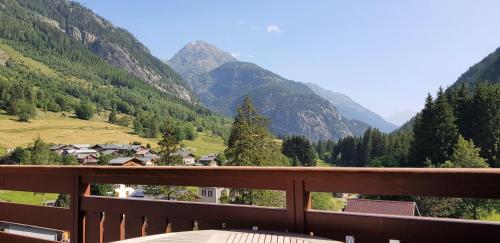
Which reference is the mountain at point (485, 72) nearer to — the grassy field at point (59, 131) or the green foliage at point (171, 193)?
the grassy field at point (59, 131)

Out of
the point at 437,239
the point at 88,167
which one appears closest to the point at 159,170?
the point at 88,167

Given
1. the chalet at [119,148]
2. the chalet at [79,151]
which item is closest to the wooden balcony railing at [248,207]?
the chalet at [79,151]

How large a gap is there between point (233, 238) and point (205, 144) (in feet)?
357

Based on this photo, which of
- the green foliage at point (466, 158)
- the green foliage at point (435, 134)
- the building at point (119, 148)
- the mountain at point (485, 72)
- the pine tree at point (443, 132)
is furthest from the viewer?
the mountain at point (485, 72)

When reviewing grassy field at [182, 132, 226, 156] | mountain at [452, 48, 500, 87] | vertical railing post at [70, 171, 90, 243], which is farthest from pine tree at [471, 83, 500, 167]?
mountain at [452, 48, 500, 87]

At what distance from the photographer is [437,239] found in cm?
195

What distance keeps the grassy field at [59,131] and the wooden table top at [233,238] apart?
8101cm

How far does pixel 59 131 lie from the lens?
92438 mm

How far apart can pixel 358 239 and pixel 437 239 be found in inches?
15.1

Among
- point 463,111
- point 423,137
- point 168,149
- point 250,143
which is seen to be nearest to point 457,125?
point 463,111

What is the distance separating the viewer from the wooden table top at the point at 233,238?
189 cm

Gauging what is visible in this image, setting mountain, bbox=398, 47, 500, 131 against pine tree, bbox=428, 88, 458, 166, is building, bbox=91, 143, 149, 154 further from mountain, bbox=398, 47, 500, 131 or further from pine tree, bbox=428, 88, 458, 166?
mountain, bbox=398, 47, 500, 131

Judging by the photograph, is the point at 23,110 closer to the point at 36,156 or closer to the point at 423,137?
the point at 36,156

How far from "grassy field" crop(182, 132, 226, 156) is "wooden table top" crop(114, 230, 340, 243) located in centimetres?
9155
